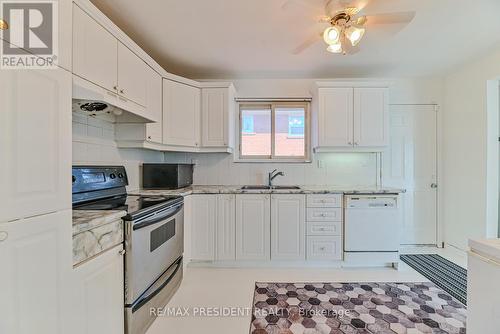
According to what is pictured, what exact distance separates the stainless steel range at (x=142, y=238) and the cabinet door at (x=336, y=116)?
200 centimetres

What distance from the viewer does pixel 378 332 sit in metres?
1.76

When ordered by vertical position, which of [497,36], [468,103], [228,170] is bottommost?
[228,170]

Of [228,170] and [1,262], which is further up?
[228,170]

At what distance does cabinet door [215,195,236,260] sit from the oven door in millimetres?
602

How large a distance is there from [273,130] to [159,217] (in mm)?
2150

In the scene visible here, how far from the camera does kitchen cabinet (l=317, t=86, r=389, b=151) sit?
3.12 meters

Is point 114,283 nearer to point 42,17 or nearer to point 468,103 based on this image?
point 42,17

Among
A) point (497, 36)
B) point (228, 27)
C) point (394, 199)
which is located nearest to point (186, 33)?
point (228, 27)

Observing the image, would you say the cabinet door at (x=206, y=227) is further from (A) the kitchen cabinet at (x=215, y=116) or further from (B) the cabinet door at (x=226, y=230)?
(A) the kitchen cabinet at (x=215, y=116)

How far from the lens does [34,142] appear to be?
2.91 feet

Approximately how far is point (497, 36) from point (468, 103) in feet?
3.06

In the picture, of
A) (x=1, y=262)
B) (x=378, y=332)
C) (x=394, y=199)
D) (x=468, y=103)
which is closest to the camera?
(x=1, y=262)

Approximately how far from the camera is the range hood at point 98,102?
1.41 m

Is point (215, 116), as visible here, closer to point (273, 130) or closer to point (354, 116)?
point (273, 130)
